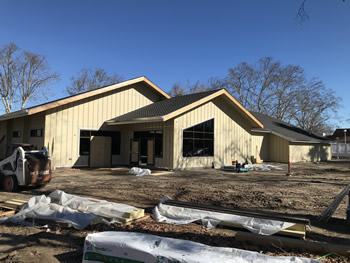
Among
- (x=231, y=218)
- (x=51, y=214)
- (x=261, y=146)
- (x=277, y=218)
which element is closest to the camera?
(x=277, y=218)

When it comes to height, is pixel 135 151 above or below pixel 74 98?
below

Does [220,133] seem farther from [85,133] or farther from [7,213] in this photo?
[7,213]

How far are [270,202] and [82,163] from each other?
12.8 m

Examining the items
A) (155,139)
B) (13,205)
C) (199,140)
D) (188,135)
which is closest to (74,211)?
(13,205)

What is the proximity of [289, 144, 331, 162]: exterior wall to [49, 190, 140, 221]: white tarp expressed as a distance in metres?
22.4

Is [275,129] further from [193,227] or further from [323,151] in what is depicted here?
[193,227]

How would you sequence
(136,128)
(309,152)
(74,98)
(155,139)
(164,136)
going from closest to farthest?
1. (74,98)
2. (164,136)
3. (155,139)
4. (136,128)
5. (309,152)

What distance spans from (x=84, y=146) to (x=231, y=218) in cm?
1385

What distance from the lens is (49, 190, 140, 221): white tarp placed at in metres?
5.95

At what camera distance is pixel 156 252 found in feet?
10.9

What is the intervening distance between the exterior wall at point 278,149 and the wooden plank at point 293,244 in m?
22.1

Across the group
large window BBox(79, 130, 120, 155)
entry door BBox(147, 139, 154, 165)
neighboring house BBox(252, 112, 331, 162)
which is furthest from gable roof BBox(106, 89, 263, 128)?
neighboring house BBox(252, 112, 331, 162)

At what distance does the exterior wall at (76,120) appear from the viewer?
16.3 m

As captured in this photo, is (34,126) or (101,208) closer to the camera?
(101,208)
